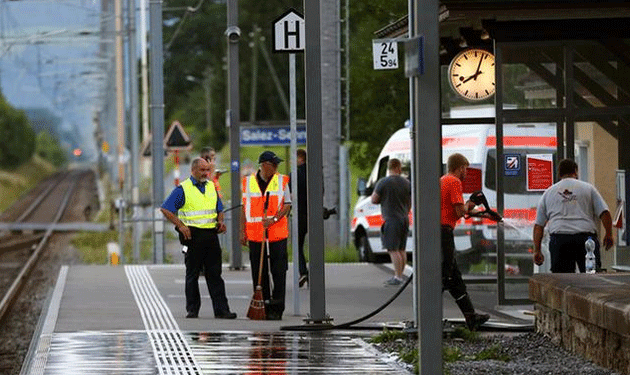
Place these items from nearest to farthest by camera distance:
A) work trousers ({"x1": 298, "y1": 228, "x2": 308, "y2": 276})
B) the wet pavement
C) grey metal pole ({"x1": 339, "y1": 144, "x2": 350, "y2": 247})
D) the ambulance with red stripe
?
the wet pavement
the ambulance with red stripe
work trousers ({"x1": 298, "y1": 228, "x2": 308, "y2": 276})
grey metal pole ({"x1": 339, "y1": 144, "x2": 350, "y2": 247})

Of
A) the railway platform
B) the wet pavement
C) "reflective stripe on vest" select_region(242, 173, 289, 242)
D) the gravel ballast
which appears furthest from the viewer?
"reflective stripe on vest" select_region(242, 173, 289, 242)

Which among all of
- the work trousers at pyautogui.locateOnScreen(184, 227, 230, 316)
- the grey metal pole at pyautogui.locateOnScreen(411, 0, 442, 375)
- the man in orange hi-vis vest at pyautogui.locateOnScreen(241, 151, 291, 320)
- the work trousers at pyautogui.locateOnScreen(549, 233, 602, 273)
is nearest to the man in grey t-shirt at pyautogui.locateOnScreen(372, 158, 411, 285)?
the man in orange hi-vis vest at pyautogui.locateOnScreen(241, 151, 291, 320)

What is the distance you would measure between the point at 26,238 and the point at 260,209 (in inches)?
1594

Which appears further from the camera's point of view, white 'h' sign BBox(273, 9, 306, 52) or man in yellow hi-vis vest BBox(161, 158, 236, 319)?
man in yellow hi-vis vest BBox(161, 158, 236, 319)

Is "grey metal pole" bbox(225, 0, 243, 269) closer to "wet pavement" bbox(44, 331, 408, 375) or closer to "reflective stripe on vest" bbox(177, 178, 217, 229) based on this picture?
"reflective stripe on vest" bbox(177, 178, 217, 229)

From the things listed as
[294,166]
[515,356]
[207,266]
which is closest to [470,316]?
[515,356]

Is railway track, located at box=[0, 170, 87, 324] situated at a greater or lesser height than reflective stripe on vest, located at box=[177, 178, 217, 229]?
lesser

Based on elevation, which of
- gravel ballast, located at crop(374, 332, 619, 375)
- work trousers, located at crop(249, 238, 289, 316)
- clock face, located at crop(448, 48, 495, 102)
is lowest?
gravel ballast, located at crop(374, 332, 619, 375)

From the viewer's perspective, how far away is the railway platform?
15086 millimetres

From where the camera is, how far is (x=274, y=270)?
2027cm

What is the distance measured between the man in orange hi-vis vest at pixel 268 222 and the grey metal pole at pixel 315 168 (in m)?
1.62

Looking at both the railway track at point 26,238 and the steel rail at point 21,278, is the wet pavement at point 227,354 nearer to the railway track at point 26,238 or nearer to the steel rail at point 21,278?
the steel rail at point 21,278

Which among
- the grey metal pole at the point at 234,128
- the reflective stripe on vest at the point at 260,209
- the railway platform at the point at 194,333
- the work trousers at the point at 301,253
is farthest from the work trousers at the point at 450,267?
the grey metal pole at the point at 234,128

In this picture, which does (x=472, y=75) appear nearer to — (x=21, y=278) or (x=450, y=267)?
(x=450, y=267)
